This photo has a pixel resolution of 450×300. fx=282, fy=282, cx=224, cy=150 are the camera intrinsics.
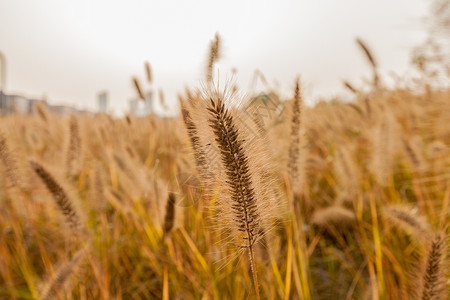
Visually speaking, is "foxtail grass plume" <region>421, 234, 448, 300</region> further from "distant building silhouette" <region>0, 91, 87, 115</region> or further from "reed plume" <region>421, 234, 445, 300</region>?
"distant building silhouette" <region>0, 91, 87, 115</region>

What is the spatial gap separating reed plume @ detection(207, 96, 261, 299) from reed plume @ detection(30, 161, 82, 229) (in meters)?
0.78

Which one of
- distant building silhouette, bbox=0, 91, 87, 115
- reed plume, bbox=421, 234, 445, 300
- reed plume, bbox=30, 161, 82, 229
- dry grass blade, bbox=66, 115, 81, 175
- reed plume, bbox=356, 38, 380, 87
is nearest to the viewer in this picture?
reed plume, bbox=421, 234, 445, 300

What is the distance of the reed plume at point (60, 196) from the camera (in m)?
1.01

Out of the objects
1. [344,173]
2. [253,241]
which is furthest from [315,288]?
[253,241]

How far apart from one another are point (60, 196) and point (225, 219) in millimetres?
748

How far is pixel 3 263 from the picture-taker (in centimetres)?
149

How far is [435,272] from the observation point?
757 mm

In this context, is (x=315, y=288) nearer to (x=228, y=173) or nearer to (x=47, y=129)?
(x=228, y=173)

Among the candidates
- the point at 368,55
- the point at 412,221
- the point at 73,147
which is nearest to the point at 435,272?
the point at 412,221

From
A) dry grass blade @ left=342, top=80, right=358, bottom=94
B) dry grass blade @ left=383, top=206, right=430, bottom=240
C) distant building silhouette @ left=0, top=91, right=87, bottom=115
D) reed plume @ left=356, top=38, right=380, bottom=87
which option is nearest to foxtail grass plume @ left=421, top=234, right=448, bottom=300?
dry grass blade @ left=383, top=206, right=430, bottom=240

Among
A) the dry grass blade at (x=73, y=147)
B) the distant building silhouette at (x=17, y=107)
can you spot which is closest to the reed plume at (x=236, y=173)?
the dry grass blade at (x=73, y=147)

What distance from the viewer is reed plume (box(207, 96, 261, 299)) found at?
20.7 inches

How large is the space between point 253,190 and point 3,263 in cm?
163

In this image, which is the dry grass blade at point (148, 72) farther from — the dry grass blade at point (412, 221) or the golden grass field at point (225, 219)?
the dry grass blade at point (412, 221)
